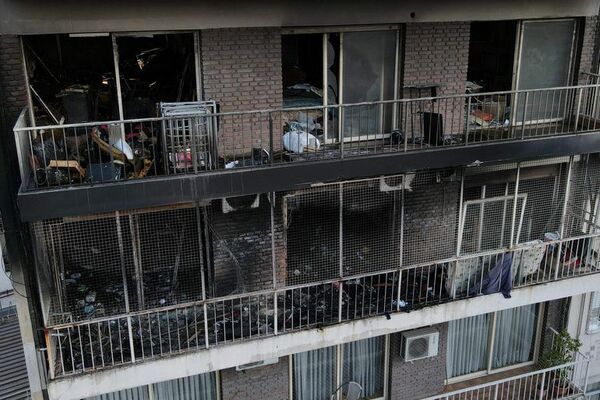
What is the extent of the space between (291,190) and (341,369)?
3839mm

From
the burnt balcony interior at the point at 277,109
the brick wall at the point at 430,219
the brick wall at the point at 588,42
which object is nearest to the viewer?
the burnt balcony interior at the point at 277,109

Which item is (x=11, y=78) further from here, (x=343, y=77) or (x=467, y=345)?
(x=467, y=345)

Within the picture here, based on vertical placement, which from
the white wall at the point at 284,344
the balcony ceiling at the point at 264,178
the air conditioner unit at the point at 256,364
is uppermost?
the balcony ceiling at the point at 264,178

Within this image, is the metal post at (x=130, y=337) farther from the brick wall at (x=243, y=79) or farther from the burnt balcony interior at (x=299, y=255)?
the brick wall at (x=243, y=79)

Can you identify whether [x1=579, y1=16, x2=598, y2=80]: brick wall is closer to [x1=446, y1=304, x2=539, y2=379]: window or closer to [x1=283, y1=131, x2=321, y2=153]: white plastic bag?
[x1=446, y1=304, x2=539, y2=379]: window

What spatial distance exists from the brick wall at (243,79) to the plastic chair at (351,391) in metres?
4.65

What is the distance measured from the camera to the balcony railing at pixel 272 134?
294 inches

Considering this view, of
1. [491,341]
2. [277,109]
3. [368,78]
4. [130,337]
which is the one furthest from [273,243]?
[491,341]

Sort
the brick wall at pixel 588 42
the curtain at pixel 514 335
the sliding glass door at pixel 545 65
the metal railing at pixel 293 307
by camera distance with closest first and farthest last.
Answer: the metal railing at pixel 293 307 < the sliding glass door at pixel 545 65 < the brick wall at pixel 588 42 < the curtain at pixel 514 335

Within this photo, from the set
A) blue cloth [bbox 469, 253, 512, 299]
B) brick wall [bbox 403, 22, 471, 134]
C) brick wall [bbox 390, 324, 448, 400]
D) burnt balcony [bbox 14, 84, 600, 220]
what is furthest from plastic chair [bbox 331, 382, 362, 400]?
brick wall [bbox 403, 22, 471, 134]

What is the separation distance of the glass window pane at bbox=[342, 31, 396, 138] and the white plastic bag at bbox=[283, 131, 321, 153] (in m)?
0.77

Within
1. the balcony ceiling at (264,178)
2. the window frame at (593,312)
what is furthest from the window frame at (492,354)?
the balcony ceiling at (264,178)

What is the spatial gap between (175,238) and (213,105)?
1982mm

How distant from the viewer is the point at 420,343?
35.8 ft
